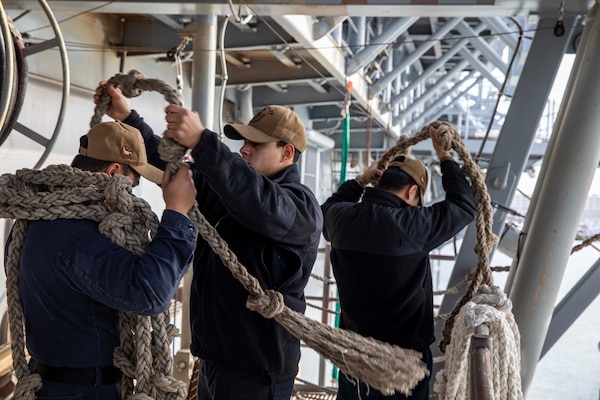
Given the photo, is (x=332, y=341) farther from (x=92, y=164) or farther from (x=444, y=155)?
(x=444, y=155)

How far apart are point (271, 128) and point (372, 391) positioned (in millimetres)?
1164

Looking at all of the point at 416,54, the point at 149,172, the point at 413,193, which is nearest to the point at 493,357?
the point at 413,193

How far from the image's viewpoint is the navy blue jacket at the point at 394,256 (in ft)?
8.66

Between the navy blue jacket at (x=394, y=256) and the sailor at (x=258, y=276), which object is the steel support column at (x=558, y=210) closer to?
the navy blue jacket at (x=394, y=256)

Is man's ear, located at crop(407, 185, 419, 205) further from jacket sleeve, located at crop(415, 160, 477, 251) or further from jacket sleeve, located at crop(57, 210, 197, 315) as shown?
jacket sleeve, located at crop(57, 210, 197, 315)

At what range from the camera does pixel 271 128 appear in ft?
A: 7.18

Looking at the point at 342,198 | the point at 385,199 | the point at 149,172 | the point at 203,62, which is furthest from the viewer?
the point at 203,62

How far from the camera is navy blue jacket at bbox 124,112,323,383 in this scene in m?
2.06

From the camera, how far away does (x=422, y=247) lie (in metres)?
2.67

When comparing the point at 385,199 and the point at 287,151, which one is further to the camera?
the point at 385,199

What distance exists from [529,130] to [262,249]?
7.67 ft

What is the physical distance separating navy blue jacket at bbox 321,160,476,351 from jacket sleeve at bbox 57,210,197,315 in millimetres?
1178

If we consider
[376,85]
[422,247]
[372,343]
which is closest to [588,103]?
[422,247]

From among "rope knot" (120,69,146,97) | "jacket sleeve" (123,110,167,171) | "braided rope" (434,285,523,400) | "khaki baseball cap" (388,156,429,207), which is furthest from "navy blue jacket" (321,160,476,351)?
"rope knot" (120,69,146,97)
